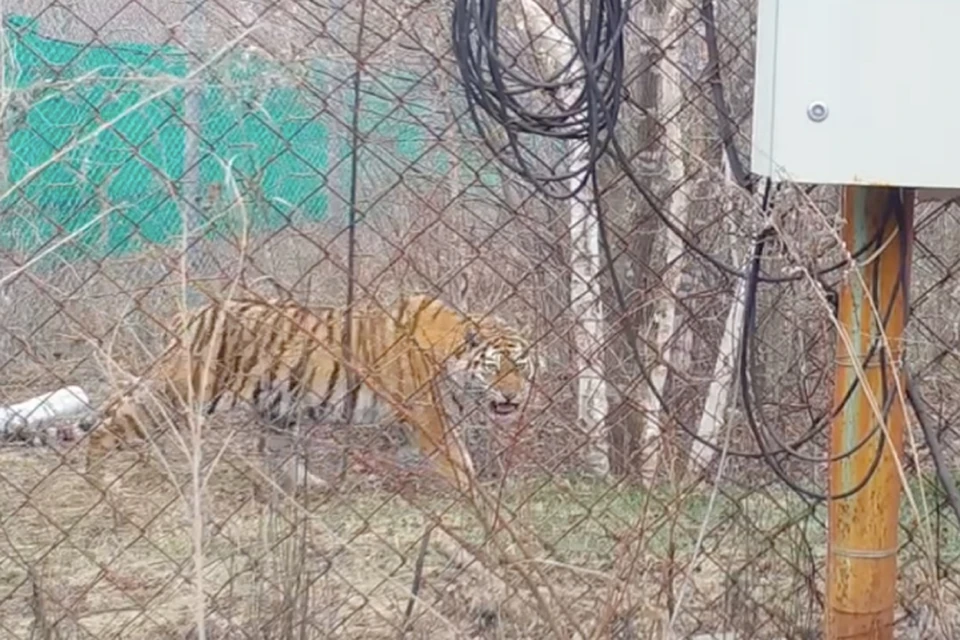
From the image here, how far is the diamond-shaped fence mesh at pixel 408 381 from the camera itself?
6.47ft

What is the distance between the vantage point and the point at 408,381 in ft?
11.5

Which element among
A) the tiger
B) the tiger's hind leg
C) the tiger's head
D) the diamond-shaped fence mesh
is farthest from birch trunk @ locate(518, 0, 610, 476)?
the tiger's hind leg

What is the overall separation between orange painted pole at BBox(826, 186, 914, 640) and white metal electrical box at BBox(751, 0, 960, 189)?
0.18m

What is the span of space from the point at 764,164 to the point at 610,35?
33 centimetres

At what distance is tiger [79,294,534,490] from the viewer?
2611 millimetres

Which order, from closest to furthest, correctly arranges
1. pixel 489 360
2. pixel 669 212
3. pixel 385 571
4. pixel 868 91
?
pixel 868 91
pixel 385 571
pixel 669 212
pixel 489 360

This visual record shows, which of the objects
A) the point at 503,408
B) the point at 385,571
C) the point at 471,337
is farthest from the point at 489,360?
the point at 385,571

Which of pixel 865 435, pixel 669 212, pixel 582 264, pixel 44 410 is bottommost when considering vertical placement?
pixel 44 410

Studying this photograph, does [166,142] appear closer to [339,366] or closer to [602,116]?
[339,366]

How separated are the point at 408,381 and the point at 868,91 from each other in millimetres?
2016

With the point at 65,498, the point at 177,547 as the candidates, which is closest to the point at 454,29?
the point at 177,547

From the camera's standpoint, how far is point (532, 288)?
327 cm

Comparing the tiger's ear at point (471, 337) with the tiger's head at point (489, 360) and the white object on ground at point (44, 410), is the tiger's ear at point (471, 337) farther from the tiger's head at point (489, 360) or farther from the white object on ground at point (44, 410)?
the white object on ground at point (44, 410)

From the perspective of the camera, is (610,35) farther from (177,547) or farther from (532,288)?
(177,547)
